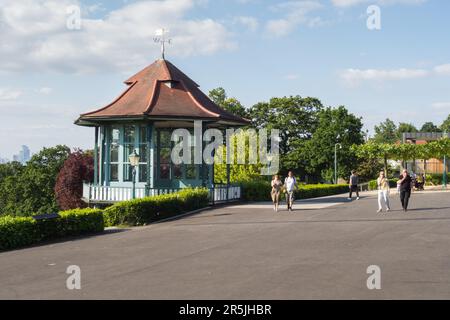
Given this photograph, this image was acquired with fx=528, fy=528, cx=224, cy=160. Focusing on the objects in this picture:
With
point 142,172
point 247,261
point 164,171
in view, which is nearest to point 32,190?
point 164,171

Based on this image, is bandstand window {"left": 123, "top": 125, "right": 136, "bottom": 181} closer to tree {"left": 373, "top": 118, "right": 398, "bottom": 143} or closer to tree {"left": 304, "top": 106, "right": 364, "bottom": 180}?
tree {"left": 304, "top": 106, "right": 364, "bottom": 180}

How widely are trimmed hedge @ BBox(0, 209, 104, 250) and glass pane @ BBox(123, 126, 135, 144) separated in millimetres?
9394

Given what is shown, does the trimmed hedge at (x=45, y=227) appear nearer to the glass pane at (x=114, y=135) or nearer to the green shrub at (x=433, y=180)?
the glass pane at (x=114, y=135)

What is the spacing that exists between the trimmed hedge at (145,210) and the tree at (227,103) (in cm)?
4611

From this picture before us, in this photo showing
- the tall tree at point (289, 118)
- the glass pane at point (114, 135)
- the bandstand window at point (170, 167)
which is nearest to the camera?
the glass pane at point (114, 135)

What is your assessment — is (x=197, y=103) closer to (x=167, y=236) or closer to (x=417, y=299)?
(x=167, y=236)

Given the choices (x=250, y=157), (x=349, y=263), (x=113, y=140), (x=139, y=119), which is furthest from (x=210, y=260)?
(x=250, y=157)

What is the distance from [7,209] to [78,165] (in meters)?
31.5

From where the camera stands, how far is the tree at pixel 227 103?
227 feet

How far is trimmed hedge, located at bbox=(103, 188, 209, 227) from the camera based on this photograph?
1986cm

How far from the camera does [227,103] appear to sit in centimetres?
6925

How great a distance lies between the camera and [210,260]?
11.5 m

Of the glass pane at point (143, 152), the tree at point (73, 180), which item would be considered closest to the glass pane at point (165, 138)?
the glass pane at point (143, 152)
